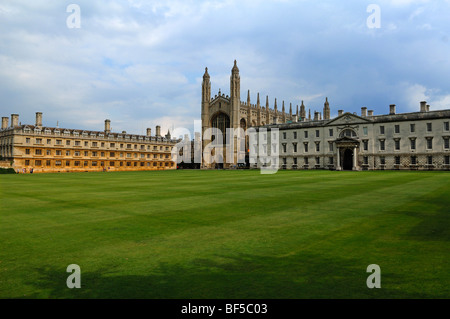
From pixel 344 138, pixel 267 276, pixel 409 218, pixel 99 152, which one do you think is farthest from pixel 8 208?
pixel 99 152

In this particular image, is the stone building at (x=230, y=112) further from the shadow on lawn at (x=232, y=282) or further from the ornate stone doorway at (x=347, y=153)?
the shadow on lawn at (x=232, y=282)

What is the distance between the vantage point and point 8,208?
1368cm

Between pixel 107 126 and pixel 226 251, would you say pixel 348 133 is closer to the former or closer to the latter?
pixel 107 126

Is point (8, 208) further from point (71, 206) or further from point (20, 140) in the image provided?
point (20, 140)

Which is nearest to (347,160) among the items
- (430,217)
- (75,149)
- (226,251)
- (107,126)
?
(430,217)

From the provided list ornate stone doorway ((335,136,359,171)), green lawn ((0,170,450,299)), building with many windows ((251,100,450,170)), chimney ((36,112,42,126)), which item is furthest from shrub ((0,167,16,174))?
ornate stone doorway ((335,136,359,171))

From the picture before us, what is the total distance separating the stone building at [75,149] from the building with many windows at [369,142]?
38.4m

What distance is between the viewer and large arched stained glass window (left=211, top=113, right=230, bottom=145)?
9825cm

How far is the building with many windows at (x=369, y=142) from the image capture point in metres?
58.3

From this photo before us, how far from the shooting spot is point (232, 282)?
547 cm

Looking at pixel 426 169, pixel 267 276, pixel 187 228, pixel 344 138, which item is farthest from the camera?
pixel 344 138

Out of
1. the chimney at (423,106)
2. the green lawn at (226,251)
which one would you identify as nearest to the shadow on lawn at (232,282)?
the green lawn at (226,251)
